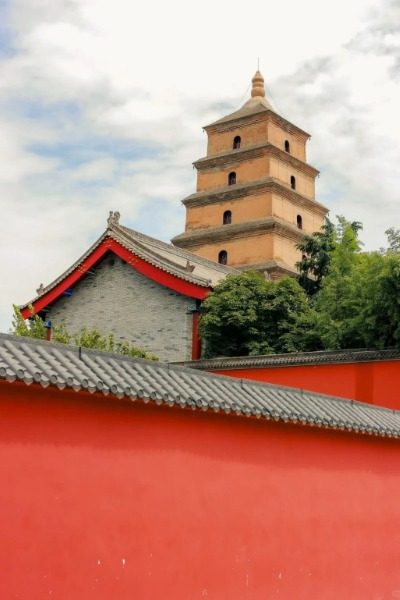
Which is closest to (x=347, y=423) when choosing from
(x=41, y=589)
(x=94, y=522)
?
(x=94, y=522)

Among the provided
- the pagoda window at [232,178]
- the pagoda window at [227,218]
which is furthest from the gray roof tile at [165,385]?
the pagoda window at [232,178]

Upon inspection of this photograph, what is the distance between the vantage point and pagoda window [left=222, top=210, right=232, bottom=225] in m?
28.1

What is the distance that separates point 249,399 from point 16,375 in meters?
3.02

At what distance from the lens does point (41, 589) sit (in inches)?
225

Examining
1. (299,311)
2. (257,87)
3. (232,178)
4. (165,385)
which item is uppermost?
(257,87)

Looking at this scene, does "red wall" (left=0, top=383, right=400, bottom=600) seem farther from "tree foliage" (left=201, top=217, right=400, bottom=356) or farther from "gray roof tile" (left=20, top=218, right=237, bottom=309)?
"gray roof tile" (left=20, top=218, right=237, bottom=309)

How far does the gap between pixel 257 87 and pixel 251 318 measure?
14.7 metres

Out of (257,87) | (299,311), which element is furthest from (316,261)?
(257,87)

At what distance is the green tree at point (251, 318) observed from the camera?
19219mm

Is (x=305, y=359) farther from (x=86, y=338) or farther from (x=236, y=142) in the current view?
(x=236, y=142)

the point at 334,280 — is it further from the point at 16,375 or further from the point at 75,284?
the point at 16,375

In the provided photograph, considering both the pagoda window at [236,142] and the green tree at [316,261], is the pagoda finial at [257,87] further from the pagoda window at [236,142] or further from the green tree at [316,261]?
the green tree at [316,261]

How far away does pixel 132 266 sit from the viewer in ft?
70.4

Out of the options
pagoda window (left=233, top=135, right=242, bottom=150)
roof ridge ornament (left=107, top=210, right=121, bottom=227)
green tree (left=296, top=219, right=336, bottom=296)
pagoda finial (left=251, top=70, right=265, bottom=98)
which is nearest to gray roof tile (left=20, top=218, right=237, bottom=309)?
roof ridge ornament (left=107, top=210, right=121, bottom=227)
